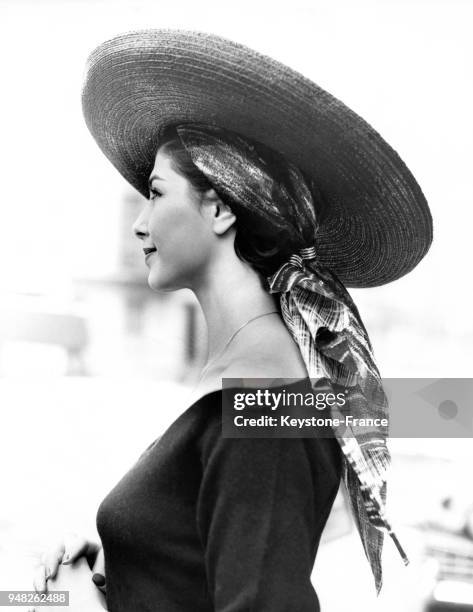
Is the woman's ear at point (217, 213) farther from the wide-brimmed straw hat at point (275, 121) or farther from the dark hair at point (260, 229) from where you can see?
the wide-brimmed straw hat at point (275, 121)

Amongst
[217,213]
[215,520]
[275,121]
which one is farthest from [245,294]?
[215,520]

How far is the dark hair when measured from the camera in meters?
1.17

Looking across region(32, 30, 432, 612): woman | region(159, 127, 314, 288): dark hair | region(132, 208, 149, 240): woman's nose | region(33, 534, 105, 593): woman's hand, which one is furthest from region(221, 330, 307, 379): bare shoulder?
region(33, 534, 105, 593): woman's hand

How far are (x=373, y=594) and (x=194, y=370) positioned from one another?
0.86 m

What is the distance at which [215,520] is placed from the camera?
0.94 m

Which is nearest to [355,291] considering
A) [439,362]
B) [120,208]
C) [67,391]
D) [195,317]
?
[439,362]

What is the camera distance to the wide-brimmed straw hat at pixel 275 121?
44.2 inches

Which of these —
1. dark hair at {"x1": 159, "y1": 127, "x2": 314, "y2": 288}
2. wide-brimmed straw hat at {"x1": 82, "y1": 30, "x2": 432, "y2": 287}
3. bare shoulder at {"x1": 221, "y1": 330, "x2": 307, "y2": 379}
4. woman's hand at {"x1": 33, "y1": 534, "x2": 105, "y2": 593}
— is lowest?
woman's hand at {"x1": 33, "y1": 534, "x2": 105, "y2": 593}

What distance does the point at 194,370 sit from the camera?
2393 mm

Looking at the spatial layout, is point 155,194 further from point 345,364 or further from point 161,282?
point 345,364

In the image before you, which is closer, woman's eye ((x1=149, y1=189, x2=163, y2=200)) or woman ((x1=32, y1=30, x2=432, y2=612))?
woman ((x1=32, y1=30, x2=432, y2=612))

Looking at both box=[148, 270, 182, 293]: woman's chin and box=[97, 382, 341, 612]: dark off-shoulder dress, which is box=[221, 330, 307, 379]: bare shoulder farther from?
box=[148, 270, 182, 293]: woman's chin

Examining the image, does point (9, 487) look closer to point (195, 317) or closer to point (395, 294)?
point (195, 317)

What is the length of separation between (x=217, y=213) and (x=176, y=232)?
74mm
